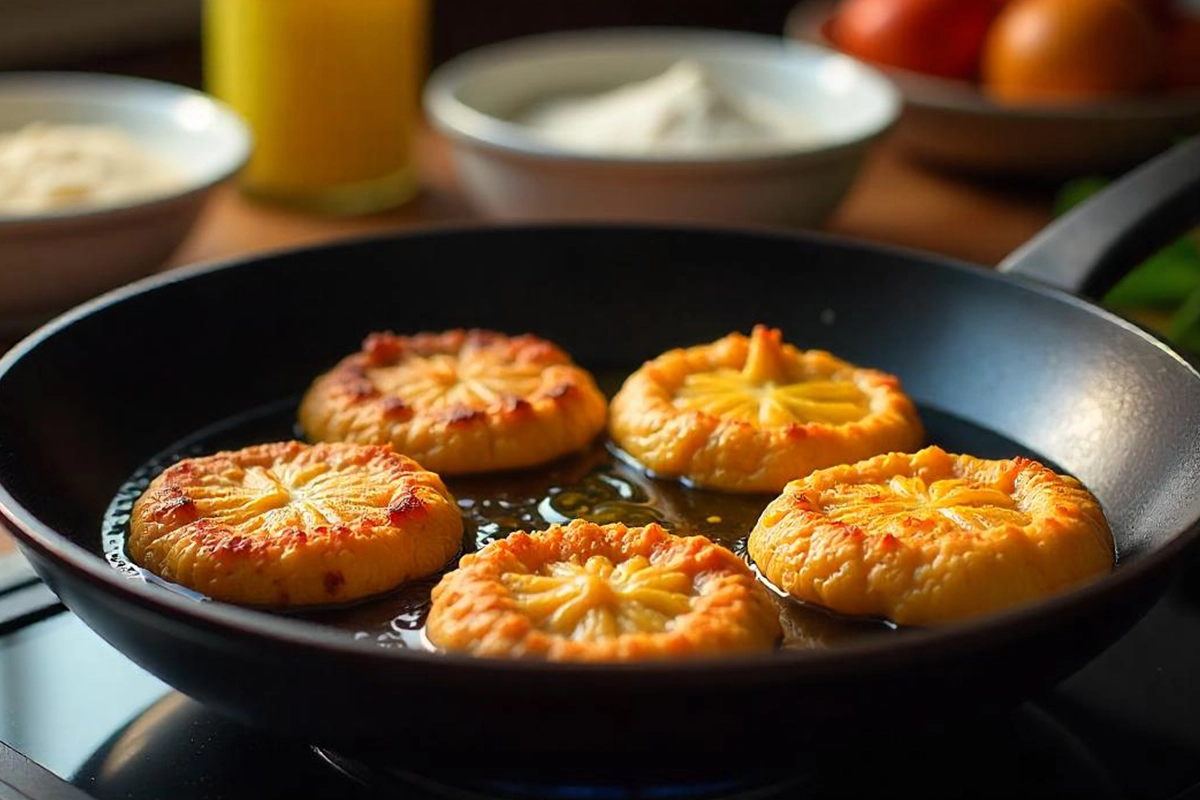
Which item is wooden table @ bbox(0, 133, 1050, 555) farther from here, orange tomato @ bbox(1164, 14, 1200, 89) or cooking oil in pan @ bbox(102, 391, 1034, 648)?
cooking oil in pan @ bbox(102, 391, 1034, 648)

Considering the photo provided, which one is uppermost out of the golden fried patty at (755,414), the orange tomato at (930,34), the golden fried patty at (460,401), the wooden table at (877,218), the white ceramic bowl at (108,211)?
the orange tomato at (930,34)

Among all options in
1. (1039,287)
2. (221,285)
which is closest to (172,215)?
(221,285)

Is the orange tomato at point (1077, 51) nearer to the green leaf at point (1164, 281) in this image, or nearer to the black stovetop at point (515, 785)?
the green leaf at point (1164, 281)

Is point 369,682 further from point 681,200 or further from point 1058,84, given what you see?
point 1058,84

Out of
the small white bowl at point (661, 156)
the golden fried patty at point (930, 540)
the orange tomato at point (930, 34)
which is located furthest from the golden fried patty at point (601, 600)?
the orange tomato at point (930, 34)

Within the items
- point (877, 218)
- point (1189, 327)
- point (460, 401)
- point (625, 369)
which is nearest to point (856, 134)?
point (877, 218)

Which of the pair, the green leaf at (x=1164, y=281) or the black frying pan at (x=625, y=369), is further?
the green leaf at (x=1164, y=281)
